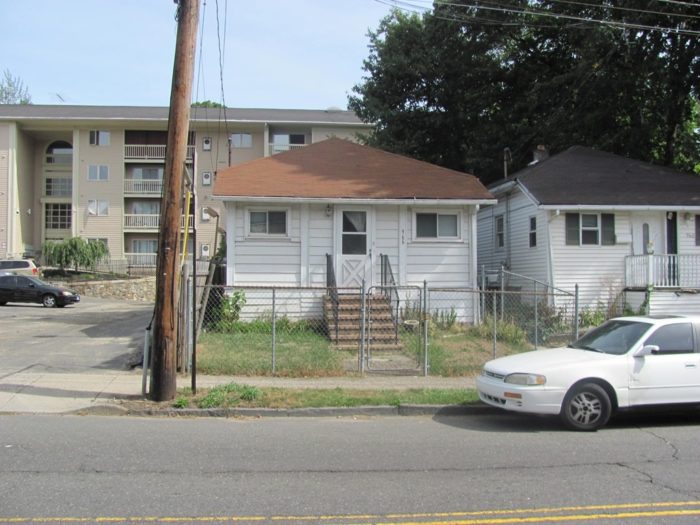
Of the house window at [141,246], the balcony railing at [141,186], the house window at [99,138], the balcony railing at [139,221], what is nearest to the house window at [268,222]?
the balcony railing at [139,221]

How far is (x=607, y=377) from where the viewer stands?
781 centimetres

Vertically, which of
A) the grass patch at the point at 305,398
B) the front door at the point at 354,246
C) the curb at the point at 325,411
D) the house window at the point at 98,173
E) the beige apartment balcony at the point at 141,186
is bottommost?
the curb at the point at 325,411

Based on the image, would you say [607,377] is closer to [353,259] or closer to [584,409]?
[584,409]

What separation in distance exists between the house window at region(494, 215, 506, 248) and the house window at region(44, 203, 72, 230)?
109ft

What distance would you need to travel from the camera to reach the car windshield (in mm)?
8269

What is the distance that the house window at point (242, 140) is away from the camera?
44094mm

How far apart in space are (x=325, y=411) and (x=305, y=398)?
0.52m

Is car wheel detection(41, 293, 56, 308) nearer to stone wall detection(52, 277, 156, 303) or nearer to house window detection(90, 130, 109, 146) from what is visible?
stone wall detection(52, 277, 156, 303)

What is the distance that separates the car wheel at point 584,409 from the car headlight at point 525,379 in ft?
1.21

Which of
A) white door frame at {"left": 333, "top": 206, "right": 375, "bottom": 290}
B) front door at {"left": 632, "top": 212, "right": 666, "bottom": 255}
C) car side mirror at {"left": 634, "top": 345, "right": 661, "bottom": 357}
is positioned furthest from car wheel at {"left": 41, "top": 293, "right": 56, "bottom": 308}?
car side mirror at {"left": 634, "top": 345, "right": 661, "bottom": 357}

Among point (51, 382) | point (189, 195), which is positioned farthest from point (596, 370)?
point (51, 382)

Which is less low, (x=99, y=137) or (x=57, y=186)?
(x=99, y=137)

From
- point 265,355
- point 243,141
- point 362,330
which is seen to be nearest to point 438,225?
point 362,330

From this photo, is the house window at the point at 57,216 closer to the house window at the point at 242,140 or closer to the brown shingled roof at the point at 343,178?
the house window at the point at 242,140
